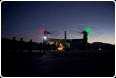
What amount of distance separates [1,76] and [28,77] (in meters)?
1.83

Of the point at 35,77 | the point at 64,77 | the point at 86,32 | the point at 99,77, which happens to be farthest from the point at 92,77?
the point at 86,32

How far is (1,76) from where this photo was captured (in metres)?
4.66

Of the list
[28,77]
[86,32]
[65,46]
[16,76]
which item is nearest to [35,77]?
[28,77]

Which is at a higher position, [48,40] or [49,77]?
[48,40]

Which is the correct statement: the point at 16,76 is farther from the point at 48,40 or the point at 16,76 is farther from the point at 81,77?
the point at 48,40

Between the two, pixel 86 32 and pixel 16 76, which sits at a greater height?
pixel 86 32

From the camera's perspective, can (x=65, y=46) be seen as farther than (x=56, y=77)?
Yes

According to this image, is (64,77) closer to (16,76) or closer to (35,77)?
(35,77)

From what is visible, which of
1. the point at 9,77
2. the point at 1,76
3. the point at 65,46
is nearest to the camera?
the point at 9,77

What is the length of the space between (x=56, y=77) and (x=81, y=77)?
58.7 inches

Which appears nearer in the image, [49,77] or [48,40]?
[49,77]

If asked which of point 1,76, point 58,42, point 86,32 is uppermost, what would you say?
point 86,32

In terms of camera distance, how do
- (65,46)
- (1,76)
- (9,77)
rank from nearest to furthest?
(9,77) < (1,76) < (65,46)

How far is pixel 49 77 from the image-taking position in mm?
4395
